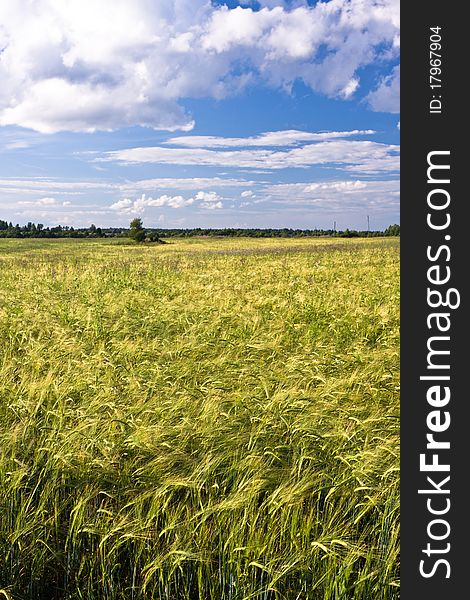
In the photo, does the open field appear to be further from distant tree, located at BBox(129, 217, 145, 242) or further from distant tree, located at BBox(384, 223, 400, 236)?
distant tree, located at BBox(384, 223, 400, 236)

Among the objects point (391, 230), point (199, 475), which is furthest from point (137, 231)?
point (199, 475)

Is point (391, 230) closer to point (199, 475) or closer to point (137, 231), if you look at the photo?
point (137, 231)

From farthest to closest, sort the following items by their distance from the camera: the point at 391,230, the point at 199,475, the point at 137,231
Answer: the point at 391,230, the point at 137,231, the point at 199,475

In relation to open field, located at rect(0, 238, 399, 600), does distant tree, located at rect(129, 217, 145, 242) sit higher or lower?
higher

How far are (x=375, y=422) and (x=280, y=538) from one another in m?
1.46

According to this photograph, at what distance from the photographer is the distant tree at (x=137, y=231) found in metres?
71.6

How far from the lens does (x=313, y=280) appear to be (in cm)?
1471

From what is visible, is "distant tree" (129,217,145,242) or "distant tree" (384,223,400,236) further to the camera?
"distant tree" (384,223,400,236)

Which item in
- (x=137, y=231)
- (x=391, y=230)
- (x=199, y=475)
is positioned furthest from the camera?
(x=391, y=230)

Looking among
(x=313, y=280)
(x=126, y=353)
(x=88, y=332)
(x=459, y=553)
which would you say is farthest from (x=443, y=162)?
(x=313, y=280)

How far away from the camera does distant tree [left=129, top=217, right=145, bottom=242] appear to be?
71562mm

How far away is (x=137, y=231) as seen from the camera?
72.1 meters

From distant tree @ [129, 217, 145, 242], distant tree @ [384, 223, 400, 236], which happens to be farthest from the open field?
distant tree @ [384, 223, 400, 236]

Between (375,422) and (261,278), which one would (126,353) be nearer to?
(375,422)
